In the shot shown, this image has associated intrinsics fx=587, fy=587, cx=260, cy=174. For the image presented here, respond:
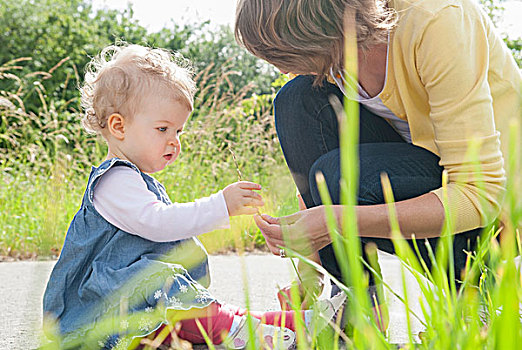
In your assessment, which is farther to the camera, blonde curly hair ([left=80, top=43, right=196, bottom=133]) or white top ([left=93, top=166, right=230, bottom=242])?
blonde curly hair ([left=80, top=43, right=196, bottom=133])

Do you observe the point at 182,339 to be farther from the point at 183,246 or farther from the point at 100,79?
the point at 100,79

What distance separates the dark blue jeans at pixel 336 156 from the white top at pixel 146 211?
32cm

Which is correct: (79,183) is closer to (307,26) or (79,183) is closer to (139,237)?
(139,237)

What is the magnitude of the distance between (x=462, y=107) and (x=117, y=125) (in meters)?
0.97

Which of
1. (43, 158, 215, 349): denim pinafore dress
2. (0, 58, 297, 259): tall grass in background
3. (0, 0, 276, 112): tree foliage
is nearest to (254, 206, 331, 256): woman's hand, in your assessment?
(43, 158, 215, 349): denim pinafore dress

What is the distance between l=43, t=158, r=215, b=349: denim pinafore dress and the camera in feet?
4.82

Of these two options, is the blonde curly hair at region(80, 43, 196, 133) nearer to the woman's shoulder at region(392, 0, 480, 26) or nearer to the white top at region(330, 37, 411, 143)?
the white top at region(330, 37, 411, 143)

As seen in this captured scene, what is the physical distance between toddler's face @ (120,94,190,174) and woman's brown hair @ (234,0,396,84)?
13.1 inches

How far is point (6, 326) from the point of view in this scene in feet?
5.66

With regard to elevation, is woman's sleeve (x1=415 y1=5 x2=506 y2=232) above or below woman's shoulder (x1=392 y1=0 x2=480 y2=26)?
below

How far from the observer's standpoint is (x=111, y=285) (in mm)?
1505

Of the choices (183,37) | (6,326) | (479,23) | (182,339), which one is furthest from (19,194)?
(183,37)

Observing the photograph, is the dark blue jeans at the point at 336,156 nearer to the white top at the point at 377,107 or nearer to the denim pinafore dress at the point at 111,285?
the white top at the point at 377,107

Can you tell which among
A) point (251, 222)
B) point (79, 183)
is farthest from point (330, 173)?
point (79, 183)
